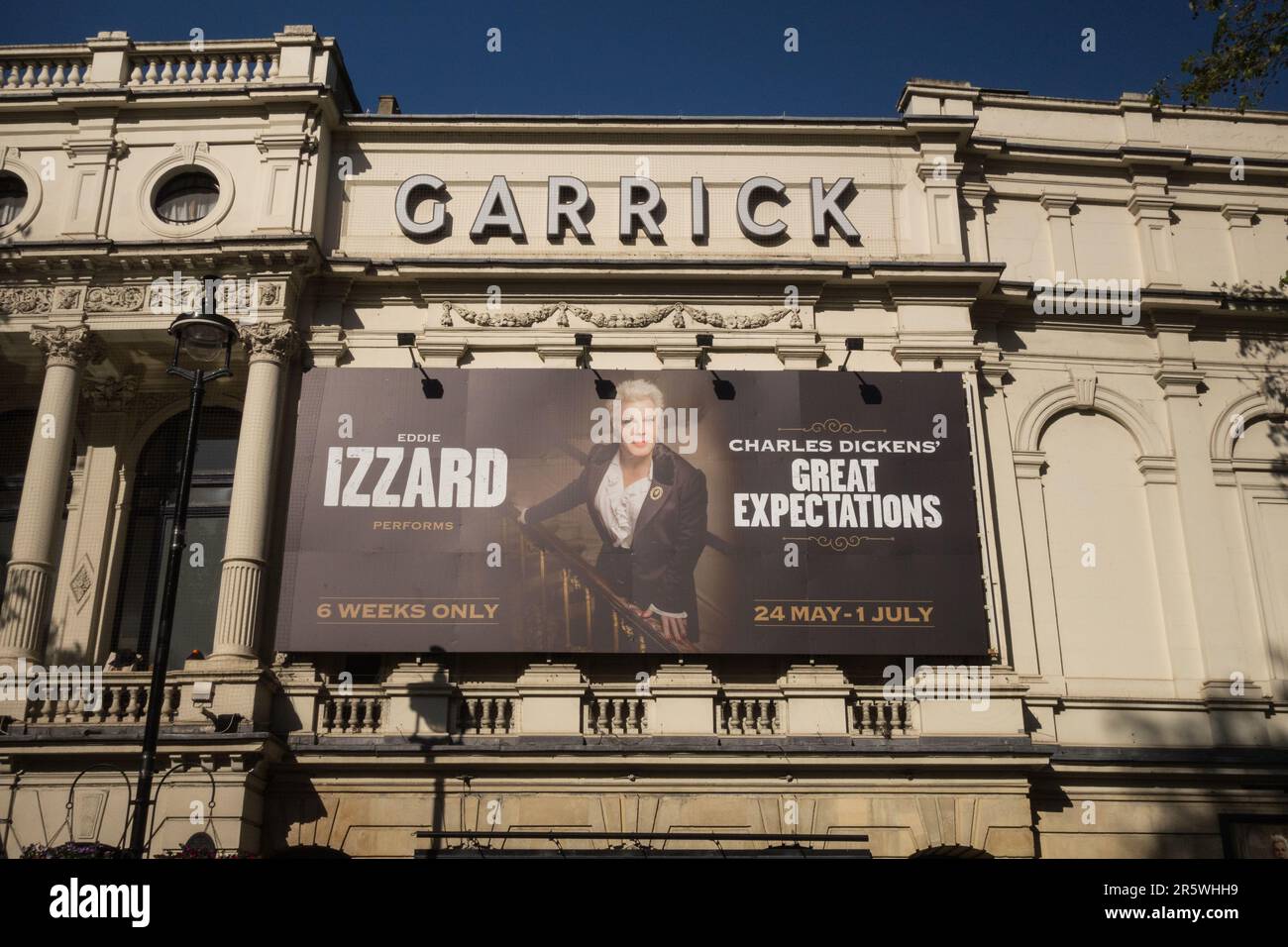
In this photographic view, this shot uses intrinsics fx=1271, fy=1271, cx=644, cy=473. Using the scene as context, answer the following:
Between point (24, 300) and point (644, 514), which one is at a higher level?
point (24, 300)

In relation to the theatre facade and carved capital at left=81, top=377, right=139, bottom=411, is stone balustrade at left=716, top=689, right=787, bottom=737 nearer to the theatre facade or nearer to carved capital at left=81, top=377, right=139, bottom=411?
the theatre facade

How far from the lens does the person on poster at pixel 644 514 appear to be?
23.2 metres

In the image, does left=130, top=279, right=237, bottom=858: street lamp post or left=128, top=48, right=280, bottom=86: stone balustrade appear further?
left=128, top=48, right=280, bottom=86: stone balustrade

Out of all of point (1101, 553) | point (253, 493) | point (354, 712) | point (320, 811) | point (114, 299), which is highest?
point (114, 299)

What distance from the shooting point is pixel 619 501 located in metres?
23.9

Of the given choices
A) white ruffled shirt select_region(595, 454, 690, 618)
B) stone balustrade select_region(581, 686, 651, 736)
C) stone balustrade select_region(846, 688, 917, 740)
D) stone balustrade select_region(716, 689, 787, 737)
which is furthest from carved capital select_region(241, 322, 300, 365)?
stone balustrade select_region(846, 688, 917, 740)

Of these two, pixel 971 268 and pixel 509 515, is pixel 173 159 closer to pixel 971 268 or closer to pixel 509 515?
pixel 509 515

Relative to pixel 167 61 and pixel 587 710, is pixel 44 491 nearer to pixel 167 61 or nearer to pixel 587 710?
pixel 167 61

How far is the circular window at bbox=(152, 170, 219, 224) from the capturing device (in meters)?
26.2

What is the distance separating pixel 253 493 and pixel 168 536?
314 cm

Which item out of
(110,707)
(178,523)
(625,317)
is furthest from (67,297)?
(178,523)

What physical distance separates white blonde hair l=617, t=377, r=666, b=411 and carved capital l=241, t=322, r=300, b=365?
650 cm

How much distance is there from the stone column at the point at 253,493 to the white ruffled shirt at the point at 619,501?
20.4ft

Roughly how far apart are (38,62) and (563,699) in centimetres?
1783
